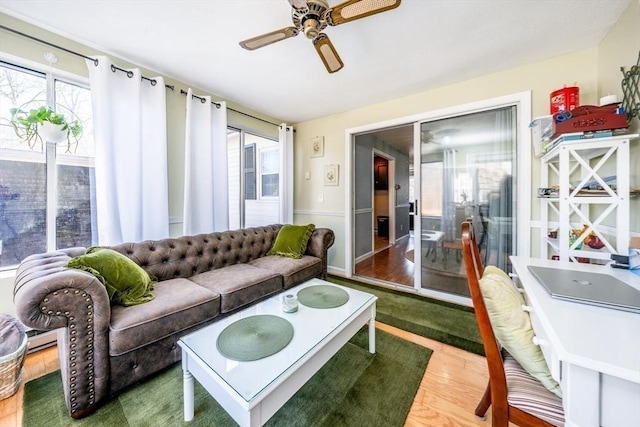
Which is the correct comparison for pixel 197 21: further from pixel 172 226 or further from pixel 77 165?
pixel 172 226

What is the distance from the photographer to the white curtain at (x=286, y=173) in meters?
3.75

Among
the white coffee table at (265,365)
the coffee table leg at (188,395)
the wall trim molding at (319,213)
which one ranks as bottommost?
the coffee table leg at (188,395)

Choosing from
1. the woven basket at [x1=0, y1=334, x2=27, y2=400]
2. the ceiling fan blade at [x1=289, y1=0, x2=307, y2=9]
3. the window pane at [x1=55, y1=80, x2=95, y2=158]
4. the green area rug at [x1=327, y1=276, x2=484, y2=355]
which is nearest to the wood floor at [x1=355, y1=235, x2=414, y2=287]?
the green area rug at [x1=327, y1=276, x2=484, y2=355]

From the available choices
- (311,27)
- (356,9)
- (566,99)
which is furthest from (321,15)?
(566,99)

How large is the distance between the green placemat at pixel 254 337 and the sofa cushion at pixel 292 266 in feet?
3.08

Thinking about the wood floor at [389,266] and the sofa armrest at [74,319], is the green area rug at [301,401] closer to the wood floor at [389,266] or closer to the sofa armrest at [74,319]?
the sofa armrest at [74,319]

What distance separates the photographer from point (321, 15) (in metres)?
1.38

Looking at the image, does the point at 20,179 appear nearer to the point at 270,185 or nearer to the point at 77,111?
the point at 77,111

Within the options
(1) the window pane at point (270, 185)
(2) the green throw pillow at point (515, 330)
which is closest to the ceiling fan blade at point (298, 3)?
(2) the green throw pillow at point (515, 330)

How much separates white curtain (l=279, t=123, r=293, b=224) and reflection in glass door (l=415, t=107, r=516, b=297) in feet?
6.25

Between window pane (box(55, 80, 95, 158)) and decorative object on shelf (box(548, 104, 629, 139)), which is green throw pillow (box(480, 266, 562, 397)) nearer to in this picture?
decorative object on shelf (box(548, 104, 629, 139))

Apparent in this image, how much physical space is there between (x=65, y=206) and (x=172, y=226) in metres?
0.84

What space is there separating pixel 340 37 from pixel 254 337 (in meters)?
2.21

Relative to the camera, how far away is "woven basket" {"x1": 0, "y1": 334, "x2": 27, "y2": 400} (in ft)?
4.44
